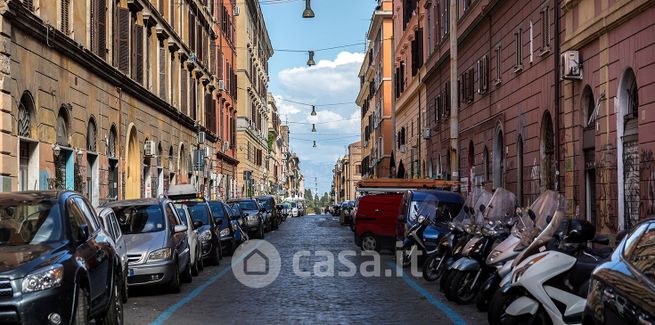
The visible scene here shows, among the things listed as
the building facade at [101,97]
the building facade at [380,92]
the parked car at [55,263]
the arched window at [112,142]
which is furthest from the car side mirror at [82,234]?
the building facade at [380,92]

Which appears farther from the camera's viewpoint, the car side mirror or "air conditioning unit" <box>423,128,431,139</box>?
"air conditioning unit" <box>423,128,431,139</box>

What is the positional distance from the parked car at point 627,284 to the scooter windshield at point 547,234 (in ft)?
9.07

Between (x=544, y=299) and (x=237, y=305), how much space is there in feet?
17.4

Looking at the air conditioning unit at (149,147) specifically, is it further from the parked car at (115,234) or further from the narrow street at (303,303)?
the parked car at (115,234)

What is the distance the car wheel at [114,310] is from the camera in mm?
9586

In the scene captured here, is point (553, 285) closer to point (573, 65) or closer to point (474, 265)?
point (474, 265)

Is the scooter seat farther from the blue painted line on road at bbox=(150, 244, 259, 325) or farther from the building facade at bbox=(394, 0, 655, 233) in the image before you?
the building facade at bbox=(394, 0, 655, 233)

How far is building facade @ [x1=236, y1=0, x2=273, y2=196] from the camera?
244ft

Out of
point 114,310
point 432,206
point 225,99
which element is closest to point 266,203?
point 225,99

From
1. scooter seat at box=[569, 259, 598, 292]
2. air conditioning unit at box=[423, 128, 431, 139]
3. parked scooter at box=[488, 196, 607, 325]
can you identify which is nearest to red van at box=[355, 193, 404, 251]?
parked scooter at box=[488, 196, 607, 325]

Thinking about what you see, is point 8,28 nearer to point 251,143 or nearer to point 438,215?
point 438,215

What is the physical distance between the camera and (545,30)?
905 inches

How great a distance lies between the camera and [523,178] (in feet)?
85.6
